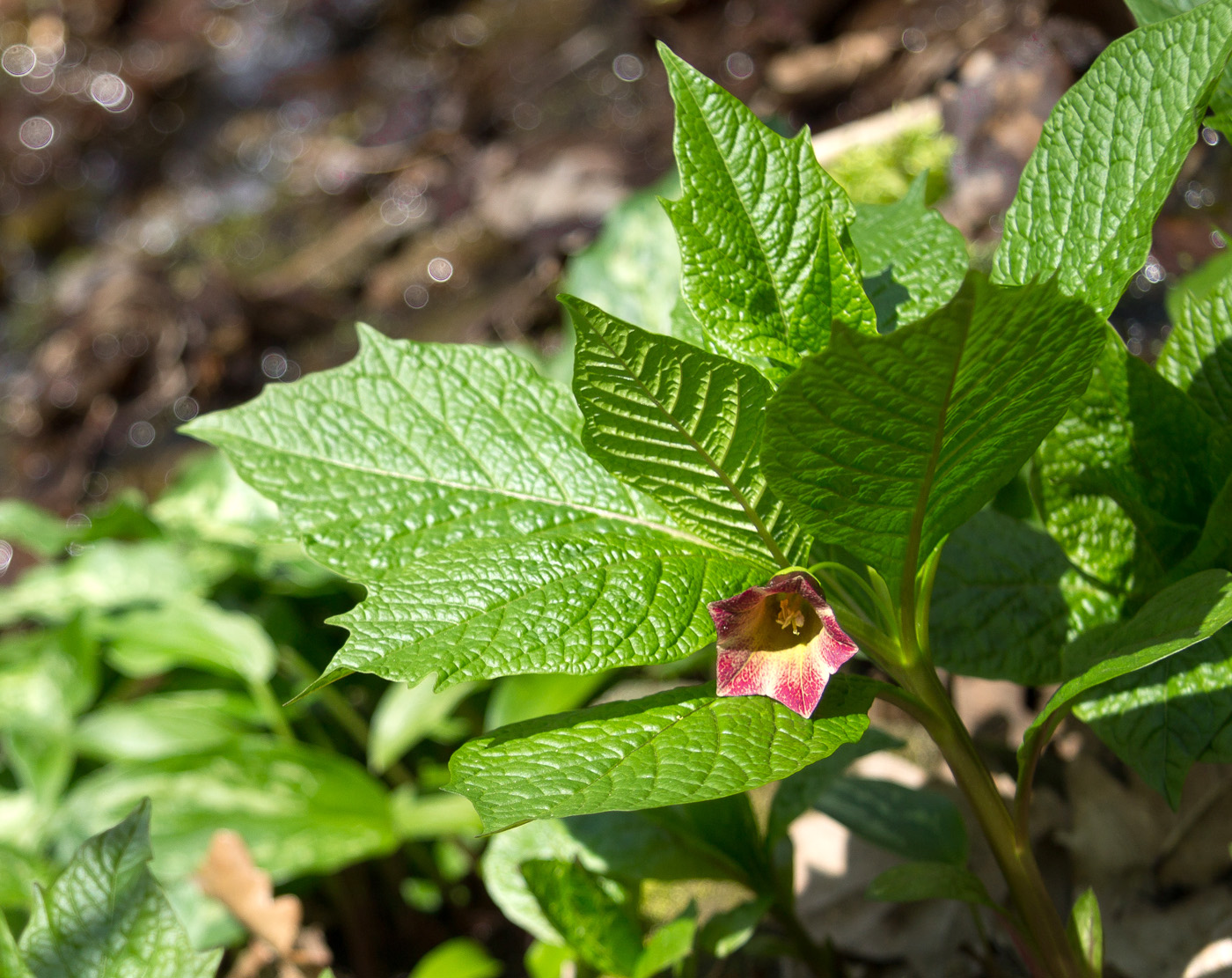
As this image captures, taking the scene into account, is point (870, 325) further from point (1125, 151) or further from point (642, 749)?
point (642, 749)

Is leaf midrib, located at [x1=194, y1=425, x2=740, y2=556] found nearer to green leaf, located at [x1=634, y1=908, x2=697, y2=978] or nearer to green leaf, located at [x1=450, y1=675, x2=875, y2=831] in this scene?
green leaf, located at [x1=450, y1=675, x2=875, y2=831]

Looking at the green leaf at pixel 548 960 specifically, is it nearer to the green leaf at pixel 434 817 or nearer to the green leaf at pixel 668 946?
the green leaf at pixel 668 946

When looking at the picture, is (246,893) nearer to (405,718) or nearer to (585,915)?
(405,718)

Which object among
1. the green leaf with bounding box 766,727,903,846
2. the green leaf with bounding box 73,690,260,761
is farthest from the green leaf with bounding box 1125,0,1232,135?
the green leaf with bounding box 73,690,260,761

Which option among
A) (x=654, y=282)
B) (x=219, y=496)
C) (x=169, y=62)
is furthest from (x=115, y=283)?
(x=654, y=282)

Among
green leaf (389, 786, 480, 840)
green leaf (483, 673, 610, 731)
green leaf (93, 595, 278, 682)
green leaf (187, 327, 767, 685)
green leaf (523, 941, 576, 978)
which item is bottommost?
green leaf (389, 786, 480, 840)

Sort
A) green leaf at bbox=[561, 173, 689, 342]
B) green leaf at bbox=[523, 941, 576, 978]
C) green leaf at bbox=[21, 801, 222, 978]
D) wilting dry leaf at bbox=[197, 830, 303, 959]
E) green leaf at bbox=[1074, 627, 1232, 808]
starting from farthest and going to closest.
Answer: green leaf at bbox=[561, 173, 689, 342], wilting dry leaf at bbox=[197, 830, 303, 959], green leaf at bbox=[523, 941, 576, 978], green leaf at bbox=[21, 801, 222, 978], green leaf at bbox=[1074, 627, 1232, 808]

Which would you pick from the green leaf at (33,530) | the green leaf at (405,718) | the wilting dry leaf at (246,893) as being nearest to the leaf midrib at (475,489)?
the wilting dry leaf at (246,893)

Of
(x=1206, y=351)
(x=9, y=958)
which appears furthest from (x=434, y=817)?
(x=1206, y=351)
